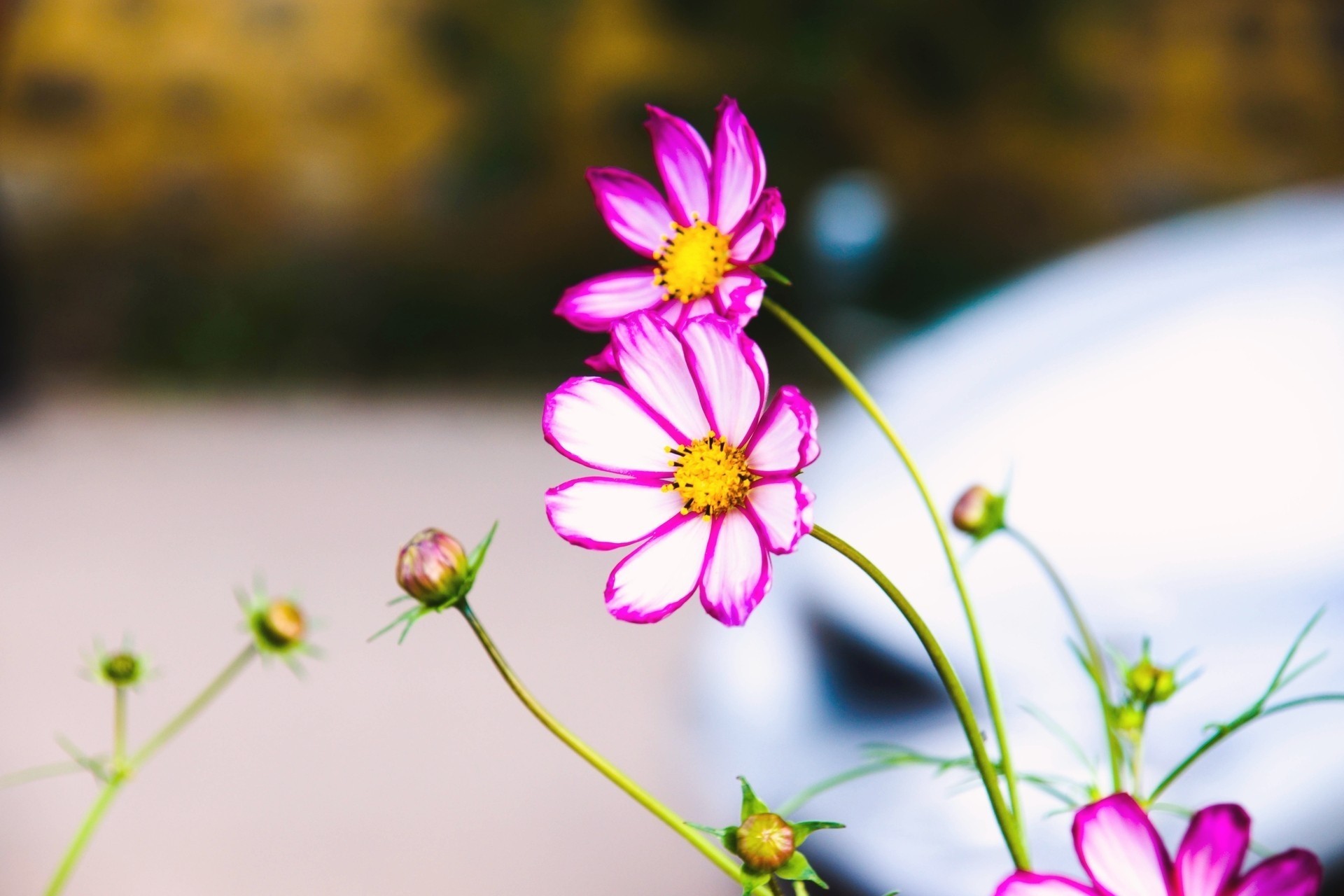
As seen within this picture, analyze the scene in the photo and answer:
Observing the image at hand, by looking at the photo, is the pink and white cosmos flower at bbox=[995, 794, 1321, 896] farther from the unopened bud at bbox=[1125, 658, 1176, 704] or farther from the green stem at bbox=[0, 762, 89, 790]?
the green stem at bbox=[0, 762, 89, 790]

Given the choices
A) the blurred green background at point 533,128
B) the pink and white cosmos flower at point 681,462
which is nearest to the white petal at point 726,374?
the pink and white cosmos flower at point 681,462

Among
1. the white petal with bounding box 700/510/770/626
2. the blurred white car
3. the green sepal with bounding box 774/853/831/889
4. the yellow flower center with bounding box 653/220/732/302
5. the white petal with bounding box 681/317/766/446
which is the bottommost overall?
the green sepal with bounding box 774/853/831/889

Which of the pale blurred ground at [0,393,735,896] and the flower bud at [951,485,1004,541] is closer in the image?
the flower bud at [951,485,1004,541]

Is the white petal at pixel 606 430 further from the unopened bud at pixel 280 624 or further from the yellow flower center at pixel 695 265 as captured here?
the unopened bud at pixel 280 624

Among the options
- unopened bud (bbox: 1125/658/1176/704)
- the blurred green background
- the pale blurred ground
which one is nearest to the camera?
unopened bud (bbox: 1125/658/1176/704)

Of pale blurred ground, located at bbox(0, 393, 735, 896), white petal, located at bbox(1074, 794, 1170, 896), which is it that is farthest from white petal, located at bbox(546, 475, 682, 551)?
pale blurred ground, located at bbox(0, 393, 735, 896)

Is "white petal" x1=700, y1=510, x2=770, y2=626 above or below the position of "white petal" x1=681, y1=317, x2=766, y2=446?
below

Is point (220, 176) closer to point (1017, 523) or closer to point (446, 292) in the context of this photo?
point (446, 292)
